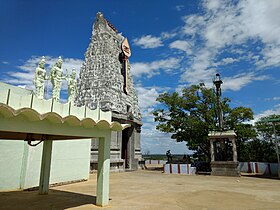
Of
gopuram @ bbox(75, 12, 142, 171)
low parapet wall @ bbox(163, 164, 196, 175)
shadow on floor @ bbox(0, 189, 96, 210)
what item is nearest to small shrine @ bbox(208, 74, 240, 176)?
low parapet wall @ bbox(163, 164, 196, 175)

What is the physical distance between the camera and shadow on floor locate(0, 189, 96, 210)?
19.9 ft

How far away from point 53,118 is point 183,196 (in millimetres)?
5354

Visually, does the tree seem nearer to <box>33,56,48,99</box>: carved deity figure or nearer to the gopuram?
the gopuram

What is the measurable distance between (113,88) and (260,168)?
14.3 m

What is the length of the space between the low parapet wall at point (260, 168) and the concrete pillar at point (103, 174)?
15.2m

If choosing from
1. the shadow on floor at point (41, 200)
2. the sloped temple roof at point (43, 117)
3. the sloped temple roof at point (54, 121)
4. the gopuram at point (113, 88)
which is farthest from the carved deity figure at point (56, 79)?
the gopuram at point (113, 88)

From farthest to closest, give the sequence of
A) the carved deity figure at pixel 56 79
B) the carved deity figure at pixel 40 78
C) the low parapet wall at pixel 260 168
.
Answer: the low parapet wall at pixel 260 168, the carved deity figure at pixel 56 79, the carved deity figure at pixel 40 78

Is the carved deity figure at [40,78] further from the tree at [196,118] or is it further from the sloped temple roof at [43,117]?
the tree at [196,118]

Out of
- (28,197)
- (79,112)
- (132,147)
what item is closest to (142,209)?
(79,112)

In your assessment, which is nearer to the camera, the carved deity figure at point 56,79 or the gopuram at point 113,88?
the carved deity figure at point 56,79

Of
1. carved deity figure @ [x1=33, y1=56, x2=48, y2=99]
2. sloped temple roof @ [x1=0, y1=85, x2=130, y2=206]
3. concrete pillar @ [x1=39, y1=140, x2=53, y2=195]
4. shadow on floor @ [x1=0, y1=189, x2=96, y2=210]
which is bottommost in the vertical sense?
shadow on floor @ [x1=0, y1=189, x2=96, y2=210]

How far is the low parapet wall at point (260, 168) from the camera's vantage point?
54.3 feet

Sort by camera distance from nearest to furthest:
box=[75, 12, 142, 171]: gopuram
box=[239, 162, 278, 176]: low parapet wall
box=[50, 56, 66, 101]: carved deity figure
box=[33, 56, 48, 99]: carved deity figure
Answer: box=[33, 56, 48, 99]: carved deity figure
box=[50, 56, 66, 101]: carved deity figure
box=[239, 162, 278, 176]: low parapet wall
box=[75, 12, 142, 171]: gopuram

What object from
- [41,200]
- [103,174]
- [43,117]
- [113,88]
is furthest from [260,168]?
[43,117]
